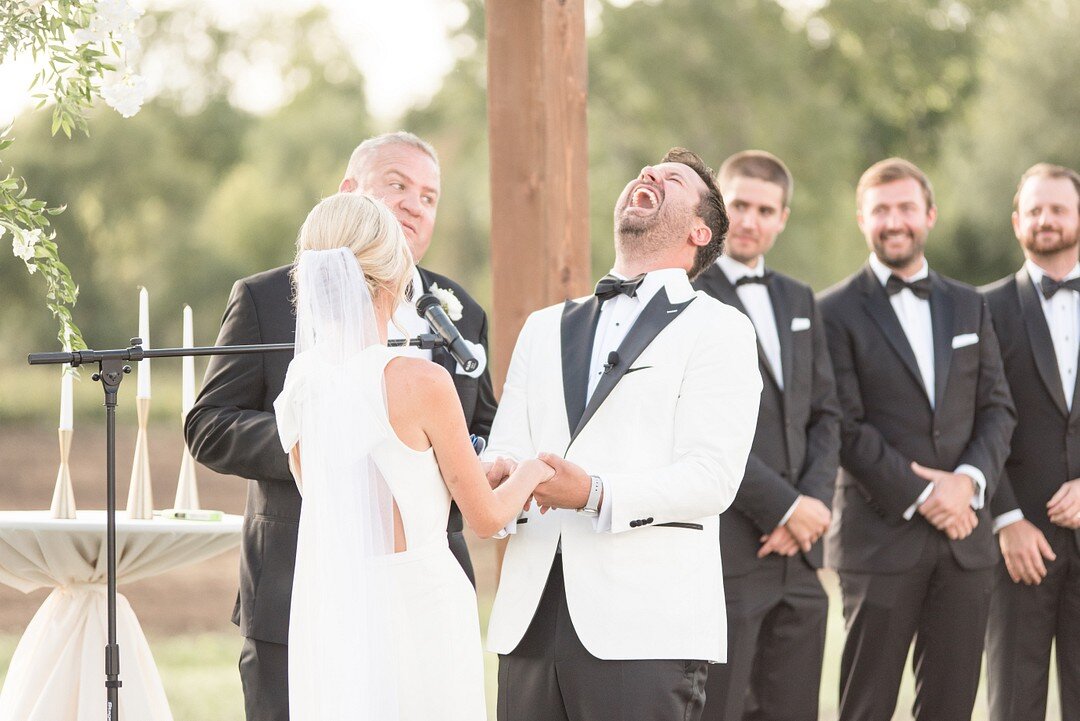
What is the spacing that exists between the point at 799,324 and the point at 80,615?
8.30 feet

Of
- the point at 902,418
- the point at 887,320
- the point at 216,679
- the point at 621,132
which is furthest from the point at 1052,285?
the point at 621,132

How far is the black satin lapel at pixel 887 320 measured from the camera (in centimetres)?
483

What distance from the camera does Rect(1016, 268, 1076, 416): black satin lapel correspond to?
5090mm

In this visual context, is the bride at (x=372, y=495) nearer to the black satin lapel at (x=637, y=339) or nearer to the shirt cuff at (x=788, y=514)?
the black satin lapel at (x=637, y=339)

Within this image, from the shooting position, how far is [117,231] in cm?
2378

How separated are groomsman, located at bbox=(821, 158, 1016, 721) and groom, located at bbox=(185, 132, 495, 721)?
1.71 metres

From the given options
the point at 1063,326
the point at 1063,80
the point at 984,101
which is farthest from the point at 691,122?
the point at 1063,326

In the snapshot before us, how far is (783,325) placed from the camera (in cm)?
469

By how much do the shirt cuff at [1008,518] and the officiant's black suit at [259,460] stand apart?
2329mm

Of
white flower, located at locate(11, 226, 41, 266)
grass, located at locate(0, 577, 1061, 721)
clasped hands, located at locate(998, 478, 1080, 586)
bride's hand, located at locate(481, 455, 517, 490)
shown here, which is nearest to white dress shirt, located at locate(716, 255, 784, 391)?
clasped hands, located at locate(998, 478, 1080, 586)

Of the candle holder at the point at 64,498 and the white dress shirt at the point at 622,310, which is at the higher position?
the white dress shirt at the point at 622,310

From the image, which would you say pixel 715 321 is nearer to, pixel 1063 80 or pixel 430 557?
pixel 430 557

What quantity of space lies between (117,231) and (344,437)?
72.8 ft

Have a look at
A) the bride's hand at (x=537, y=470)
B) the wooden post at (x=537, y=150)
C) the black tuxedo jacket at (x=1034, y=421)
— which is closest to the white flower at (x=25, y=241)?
the bride's hand at (x=537, y=470)
